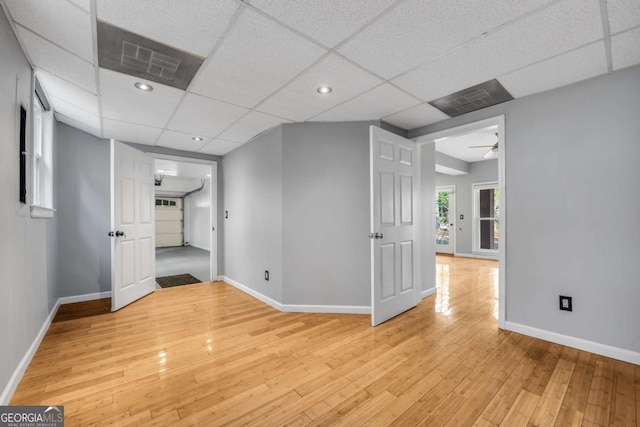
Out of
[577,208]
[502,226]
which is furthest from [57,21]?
[577,208]

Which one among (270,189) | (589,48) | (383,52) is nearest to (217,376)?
(270,189)

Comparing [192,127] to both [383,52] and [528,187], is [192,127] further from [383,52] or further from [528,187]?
[528,187]

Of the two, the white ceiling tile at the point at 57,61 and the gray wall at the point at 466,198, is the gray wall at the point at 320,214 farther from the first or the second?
the gray wall at the point at 466,198

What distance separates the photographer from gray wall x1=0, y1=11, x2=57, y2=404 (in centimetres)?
163

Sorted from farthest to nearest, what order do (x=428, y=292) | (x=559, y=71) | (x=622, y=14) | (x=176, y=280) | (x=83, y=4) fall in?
(x=176, y=280)
(x=428, y=292)
(x=559, y=71)
(x=622, y=14)
(x=83, y=4)

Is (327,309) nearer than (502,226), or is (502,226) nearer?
Result: (502,226)

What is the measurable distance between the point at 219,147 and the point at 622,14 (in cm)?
458

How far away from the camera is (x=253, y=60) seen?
1.99 meters

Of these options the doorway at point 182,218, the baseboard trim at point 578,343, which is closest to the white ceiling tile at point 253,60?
the baseboard trim at point 578,343

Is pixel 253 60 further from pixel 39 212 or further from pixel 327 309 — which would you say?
pixel 327 309

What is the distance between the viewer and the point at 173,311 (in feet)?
A: 11.0

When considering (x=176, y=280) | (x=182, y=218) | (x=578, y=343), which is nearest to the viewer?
(x=578, y=343)

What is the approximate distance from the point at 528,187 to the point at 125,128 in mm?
4872

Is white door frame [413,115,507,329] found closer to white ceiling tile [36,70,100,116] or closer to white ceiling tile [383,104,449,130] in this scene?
white ceiling tile [383,104,449,130]
